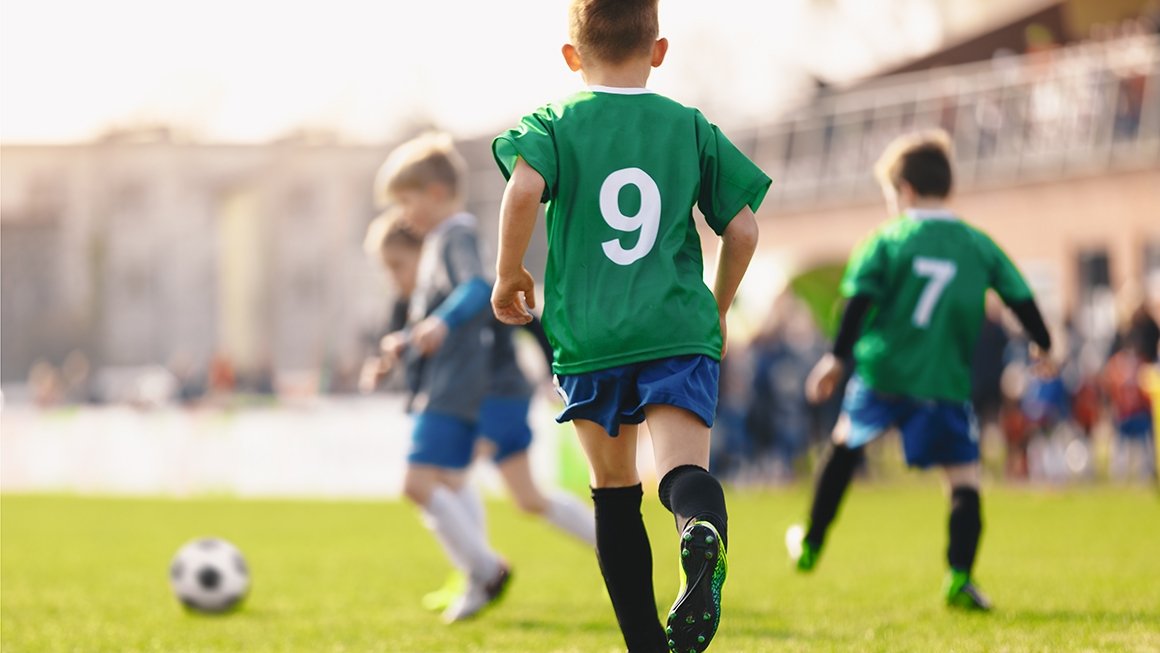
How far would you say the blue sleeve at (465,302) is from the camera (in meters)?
6.42

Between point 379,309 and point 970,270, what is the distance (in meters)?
41.9

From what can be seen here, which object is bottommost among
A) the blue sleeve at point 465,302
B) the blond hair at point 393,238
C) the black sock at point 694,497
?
the black sock at point 694,497

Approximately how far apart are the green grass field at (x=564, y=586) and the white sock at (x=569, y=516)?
0.33m

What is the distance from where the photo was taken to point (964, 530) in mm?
6496

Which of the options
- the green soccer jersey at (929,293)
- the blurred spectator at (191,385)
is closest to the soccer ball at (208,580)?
the green soccer jersey at (929,293)

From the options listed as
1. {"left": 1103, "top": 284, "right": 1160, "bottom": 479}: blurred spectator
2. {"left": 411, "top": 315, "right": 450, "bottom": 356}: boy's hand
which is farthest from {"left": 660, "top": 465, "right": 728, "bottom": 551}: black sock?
{"left": 1103, "top": 284, "right": 1160, "bottom": 479}: blurred spectator

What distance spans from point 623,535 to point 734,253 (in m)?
0.83

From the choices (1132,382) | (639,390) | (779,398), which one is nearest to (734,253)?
(639,390)

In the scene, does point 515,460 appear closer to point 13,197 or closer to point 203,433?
point 203,433

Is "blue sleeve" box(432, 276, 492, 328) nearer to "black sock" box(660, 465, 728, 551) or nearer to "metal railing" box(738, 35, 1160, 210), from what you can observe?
"black sock" box(660, 465, 728, 551)

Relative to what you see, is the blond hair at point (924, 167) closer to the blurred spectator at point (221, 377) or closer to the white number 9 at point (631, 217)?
the white number 9 at point (631, 217)

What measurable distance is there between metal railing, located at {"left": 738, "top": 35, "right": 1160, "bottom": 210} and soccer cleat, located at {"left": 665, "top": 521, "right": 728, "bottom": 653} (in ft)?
69.3

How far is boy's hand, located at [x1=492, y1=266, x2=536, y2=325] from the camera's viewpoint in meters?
4.36

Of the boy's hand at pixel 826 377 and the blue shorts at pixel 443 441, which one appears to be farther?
the blue shorts at pixel 443 441
